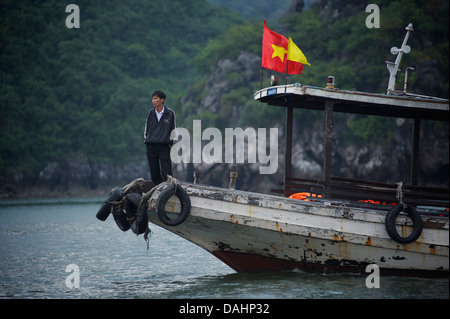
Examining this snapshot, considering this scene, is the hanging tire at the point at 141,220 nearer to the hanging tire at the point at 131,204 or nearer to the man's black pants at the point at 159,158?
the hanging tire at the point at 131,204

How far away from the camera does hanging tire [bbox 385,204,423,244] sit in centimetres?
969

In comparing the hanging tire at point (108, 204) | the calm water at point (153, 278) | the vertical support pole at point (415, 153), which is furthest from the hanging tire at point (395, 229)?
the hanging tire at point (108, 204)

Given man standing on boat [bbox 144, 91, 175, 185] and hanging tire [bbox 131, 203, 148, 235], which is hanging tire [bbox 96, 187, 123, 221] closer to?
hanging tire [bbox 131, 203, 148, 235]

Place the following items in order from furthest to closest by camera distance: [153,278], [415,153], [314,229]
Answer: [415,153] → [153,278] → [314,229]

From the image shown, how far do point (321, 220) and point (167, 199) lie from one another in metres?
2.62

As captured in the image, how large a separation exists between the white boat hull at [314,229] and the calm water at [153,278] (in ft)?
1.27

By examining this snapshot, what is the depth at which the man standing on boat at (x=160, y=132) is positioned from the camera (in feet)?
32.2

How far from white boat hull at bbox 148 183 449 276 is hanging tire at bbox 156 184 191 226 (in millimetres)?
138

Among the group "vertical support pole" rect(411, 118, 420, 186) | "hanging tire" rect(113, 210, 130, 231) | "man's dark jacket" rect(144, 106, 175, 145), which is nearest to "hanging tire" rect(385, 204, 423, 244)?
"vertical support pole" rect(411, 118, 420, 186)

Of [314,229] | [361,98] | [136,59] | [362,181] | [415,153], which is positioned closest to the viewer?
[314,229]

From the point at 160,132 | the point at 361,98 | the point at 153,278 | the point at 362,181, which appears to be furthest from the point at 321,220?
the point at 153,278

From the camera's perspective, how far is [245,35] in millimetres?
57219

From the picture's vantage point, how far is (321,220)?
9.81 m

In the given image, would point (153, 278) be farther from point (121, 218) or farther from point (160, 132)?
point (160, 132)
